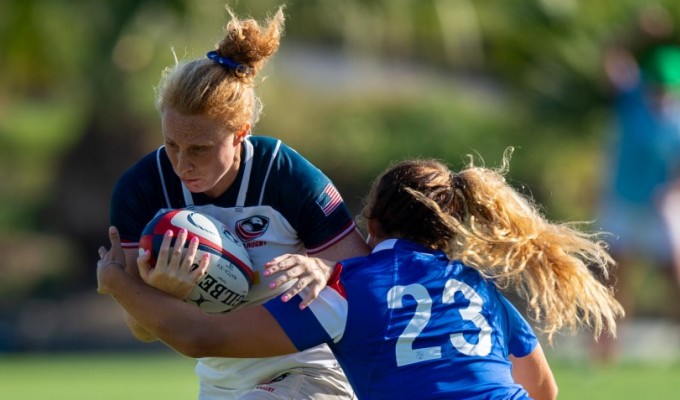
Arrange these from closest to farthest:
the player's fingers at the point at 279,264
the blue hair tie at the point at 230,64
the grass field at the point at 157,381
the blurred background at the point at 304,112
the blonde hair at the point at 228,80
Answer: the player's fingers at the point at 279,264, the blonde hair at the point at 228,80, the blue hair tie at the point at 230,64, the grass field at the point at 157,381, the blurred background at the point at 304,112

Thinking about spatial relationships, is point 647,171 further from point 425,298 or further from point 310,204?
point 425,298

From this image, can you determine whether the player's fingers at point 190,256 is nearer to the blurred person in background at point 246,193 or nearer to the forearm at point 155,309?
the forearm at point 155,309

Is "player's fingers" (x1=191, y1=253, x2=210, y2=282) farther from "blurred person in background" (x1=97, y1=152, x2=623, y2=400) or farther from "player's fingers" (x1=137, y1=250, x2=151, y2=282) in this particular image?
"player's fingers" (x1=137, y1=250, x2=151, y2=282)

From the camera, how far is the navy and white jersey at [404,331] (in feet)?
12.5

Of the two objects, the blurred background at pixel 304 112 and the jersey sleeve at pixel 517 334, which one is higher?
the jersey sleeve at pixel 517 334

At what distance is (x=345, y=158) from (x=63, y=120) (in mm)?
6001

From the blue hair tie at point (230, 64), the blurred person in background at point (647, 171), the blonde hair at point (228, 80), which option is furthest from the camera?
the blurred person in background at point (647, 171)

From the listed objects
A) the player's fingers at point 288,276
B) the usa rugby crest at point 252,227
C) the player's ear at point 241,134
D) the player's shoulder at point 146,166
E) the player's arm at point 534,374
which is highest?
the player's ear at point 241,134

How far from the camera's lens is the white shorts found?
442cm

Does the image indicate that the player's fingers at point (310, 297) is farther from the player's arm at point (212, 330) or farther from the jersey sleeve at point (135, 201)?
the jersey sleeve at point (135, 201)

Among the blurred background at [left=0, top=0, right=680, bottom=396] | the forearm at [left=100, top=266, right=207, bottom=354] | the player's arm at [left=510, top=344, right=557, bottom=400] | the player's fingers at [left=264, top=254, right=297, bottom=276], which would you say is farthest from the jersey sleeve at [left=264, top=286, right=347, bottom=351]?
the blurred background at [left=0, top=0, right=680, bottom=396]

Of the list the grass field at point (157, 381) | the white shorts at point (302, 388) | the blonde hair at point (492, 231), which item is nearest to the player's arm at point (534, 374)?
the blonde hair at point (492, 231)

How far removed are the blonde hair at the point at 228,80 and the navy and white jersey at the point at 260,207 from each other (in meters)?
0.20

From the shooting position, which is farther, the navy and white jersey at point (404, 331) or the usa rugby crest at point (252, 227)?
the usa rugby crest at point (252, 227)
